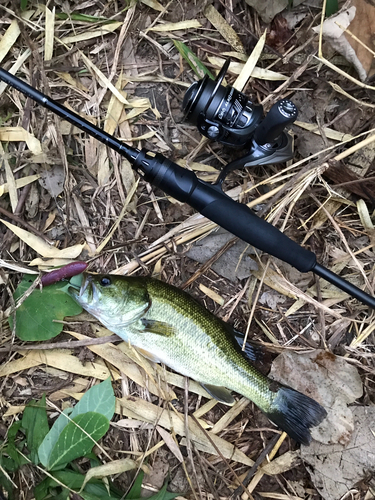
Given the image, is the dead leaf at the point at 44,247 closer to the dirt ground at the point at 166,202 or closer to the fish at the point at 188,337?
the dirt ground at the point at 166,202

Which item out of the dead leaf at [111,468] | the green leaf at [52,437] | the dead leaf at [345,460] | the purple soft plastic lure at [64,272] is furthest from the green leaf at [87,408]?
the dead leaf at [345,460]

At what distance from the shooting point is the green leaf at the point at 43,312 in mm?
2672

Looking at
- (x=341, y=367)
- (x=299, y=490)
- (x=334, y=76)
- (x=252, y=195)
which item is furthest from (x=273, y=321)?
(x=334, y=76)

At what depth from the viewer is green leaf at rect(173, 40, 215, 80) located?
8.91ft

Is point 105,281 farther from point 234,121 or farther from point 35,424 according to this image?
point 234,121

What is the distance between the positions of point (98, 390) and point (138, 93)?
6.84 feet

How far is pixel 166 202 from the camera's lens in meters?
2.80

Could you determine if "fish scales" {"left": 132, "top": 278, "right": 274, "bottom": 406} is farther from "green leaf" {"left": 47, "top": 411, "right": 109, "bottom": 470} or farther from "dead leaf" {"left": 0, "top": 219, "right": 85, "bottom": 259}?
"green leaf" {"left": 47, "top": 411, "right": 109, "bottom": 470}

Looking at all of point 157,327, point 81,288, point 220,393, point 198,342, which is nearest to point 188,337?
point 198,342

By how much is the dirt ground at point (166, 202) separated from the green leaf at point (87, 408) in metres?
0.10

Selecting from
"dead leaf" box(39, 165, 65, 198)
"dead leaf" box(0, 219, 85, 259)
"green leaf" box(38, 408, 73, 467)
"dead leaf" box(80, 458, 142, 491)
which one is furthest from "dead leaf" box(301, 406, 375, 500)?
"dead leaf" box(39, 165, 65, 198)

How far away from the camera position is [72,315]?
2709 millimetres

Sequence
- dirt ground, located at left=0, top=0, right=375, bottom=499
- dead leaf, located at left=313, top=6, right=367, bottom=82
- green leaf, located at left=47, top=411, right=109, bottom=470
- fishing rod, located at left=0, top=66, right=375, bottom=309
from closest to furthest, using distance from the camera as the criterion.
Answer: fishing rod, located at left=0, top=66, right=375, bottom=309 → dead leaf, located at left=313, top=6, right=367, bottom=82 → green leaf, located at left=47, top=411, right=109, bottom=470 → dirt ground, located at left=0, top=0, right=375, bottom=499

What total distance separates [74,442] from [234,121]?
226cm
